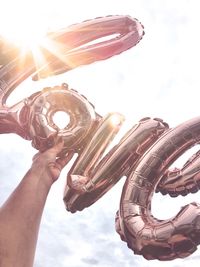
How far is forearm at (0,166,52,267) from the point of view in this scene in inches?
140

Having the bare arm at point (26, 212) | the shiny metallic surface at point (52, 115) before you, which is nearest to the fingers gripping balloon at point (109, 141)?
the shiny metallic surface at point (52, 115)

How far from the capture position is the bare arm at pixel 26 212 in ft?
11.7

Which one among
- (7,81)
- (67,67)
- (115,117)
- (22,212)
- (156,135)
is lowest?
(22,212)

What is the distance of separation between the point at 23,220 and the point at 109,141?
1.09 m

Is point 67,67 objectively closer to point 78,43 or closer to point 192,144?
point 78,43

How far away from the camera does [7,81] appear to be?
473cm

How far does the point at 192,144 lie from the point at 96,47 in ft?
6.04

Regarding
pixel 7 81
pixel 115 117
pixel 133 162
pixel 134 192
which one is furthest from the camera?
pixel 7 81

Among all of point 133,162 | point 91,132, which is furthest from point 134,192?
point 91,132

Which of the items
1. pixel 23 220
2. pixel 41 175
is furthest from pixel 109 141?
pixel 23 220

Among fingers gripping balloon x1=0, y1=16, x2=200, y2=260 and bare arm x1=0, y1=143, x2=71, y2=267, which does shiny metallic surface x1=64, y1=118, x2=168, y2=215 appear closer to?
fingers gripping balloon x1=0, y1=16, x2=200, y2=260

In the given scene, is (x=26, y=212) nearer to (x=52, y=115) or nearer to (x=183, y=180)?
(x=52, y=115)

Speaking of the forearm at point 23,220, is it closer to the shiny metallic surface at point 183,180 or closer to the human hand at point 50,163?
the human hand at point 50,163

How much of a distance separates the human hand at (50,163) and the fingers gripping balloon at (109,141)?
71 mm
